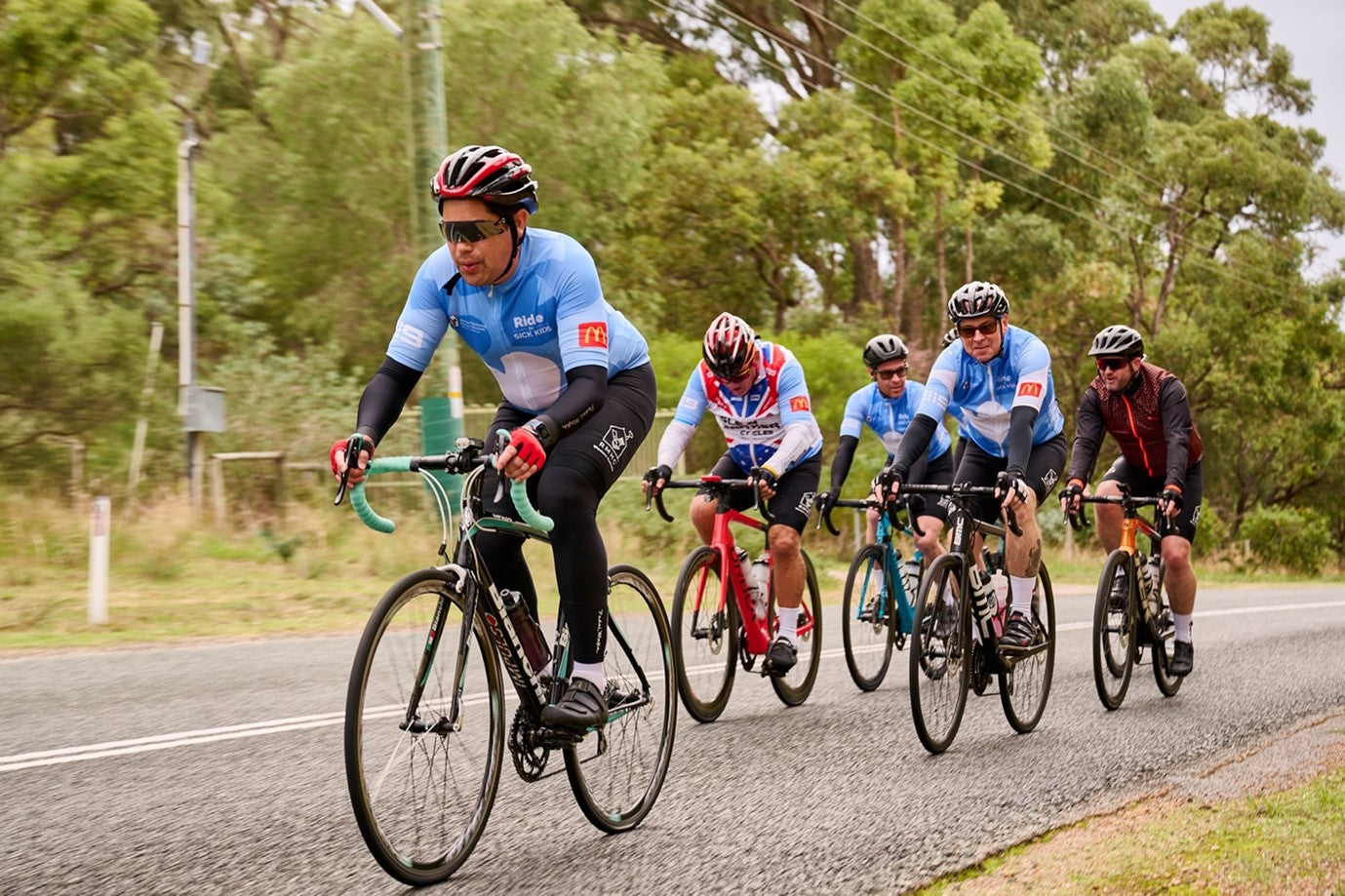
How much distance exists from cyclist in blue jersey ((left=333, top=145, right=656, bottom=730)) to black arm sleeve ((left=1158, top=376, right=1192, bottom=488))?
464 cm

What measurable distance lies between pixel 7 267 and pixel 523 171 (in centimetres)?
1397

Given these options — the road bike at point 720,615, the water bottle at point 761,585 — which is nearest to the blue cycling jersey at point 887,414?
the road bike at point 720,615

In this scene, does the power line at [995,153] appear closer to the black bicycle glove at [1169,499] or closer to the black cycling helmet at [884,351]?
the black cycling helmet at [884,351]

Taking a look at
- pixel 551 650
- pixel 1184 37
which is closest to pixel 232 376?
pixel 551 650

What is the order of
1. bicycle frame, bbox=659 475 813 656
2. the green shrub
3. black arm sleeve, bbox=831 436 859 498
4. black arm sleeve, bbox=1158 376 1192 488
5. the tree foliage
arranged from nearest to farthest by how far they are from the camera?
bicycle frame, bbox=659 475 813 656, black arm sleeve, bbox=1158 376 1192 488, black arm sleeve, bbox=831 436 859 498, the tree foliage, the green shrub

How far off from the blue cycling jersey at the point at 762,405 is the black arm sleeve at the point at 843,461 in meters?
1.09

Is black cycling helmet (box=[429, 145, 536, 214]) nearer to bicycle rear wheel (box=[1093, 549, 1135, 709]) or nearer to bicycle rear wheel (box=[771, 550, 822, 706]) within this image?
bicycle rear wheel (box=[771, 550, 822, 706])

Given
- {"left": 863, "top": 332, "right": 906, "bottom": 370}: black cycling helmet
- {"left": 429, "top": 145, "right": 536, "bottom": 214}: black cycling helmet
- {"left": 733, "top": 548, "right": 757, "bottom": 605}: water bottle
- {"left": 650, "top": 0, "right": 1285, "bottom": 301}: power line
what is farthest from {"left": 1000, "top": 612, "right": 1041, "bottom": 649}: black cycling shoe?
{"left": 650, "top": 0, "right": 1285, "bottom": 301}: power line

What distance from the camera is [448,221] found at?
4.62 m

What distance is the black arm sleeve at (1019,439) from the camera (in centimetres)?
729

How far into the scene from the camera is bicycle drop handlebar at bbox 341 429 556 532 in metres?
4.13

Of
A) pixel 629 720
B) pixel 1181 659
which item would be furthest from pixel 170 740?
pixel 1181 659

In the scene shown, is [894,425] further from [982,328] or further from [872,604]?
[982,328]

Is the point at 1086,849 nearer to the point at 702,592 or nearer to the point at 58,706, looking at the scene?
the point at 702,592
